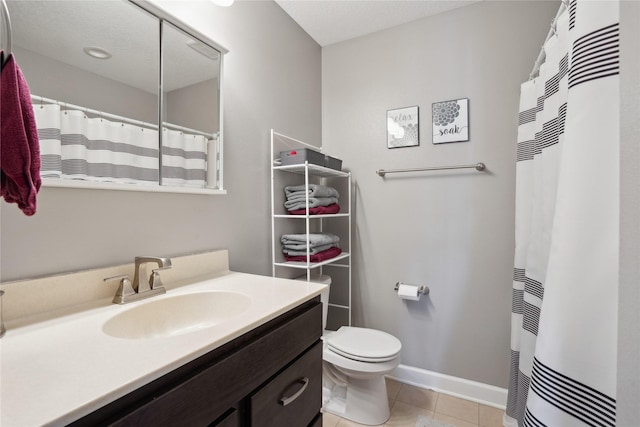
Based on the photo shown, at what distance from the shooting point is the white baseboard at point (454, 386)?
67.7 inches

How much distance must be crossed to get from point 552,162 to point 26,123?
4.65 feet

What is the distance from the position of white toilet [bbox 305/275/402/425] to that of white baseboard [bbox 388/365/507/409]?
416mm

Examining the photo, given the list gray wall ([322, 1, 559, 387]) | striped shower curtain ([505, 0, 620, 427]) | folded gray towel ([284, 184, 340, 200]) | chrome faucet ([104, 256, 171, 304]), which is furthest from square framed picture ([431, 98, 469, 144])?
chrome faucet ([104, 256, 171, 304])

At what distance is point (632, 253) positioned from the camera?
482 mm

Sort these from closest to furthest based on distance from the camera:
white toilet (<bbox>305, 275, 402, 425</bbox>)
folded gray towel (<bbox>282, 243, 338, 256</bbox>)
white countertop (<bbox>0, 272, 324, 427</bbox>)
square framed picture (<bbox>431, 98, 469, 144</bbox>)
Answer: white countertop (<bbox>0, 272, 324, 427</bbox>) → white toilet (<bbox>305, 275, 402, 425</bbox>) → folded gray towel (<bbox>282, 243, 338, 256</bbox>) → square framed picture (<bbox>431, 98, 469, 144</bbox>)

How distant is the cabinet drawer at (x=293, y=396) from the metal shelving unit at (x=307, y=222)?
68 centimetres

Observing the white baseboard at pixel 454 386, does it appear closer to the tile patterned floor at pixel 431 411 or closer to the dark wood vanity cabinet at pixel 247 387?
the tile patterned floor at pixel 431 411

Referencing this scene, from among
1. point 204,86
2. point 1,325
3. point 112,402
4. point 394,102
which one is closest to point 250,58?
point 204,86

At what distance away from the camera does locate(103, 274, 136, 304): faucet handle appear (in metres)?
0.89

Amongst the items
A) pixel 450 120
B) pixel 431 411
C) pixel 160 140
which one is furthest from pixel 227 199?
pixel 431 411

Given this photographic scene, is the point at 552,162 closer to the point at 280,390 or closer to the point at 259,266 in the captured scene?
the point at 280,390

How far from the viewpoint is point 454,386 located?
1.83 metres

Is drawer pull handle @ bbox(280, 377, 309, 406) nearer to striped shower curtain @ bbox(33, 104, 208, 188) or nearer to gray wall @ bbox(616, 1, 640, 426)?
gray wall @ bbox(616, 1, 640, 426)

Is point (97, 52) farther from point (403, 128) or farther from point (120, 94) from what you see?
point (403, 128)
